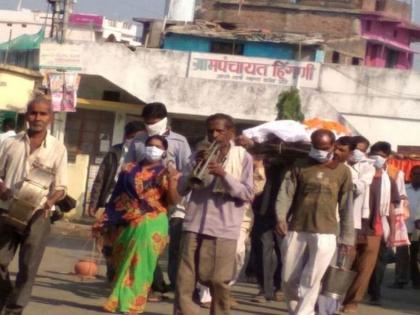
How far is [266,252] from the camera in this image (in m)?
14.8

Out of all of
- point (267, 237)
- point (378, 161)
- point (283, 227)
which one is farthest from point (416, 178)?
point (283, 227)

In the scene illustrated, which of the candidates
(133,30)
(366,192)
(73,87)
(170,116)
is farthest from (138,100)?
(133,30)

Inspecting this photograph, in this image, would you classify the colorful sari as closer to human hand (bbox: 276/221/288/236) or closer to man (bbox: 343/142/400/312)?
human hand (bbox: 276/221/288/236)

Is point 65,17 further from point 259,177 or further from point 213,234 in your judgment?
point 213,234

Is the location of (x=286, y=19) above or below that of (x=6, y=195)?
above

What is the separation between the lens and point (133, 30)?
7844 cm

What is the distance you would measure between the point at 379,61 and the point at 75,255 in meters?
49.9

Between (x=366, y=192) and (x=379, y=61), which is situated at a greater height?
(x=379, y=61)

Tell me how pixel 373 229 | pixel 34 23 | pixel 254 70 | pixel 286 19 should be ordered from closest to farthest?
pixel 373 229
pixel 254 70
pixel 286 19
pixel 34 23

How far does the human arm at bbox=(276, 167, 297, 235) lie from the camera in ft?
39.9

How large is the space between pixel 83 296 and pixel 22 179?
381cm

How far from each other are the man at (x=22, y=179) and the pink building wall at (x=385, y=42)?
5480cm

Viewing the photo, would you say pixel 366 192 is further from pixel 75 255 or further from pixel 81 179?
pixel 81 179

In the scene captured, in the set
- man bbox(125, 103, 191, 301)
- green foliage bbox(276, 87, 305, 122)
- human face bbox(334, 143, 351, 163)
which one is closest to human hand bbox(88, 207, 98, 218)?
man bbox(125, 103, 191, 301)
